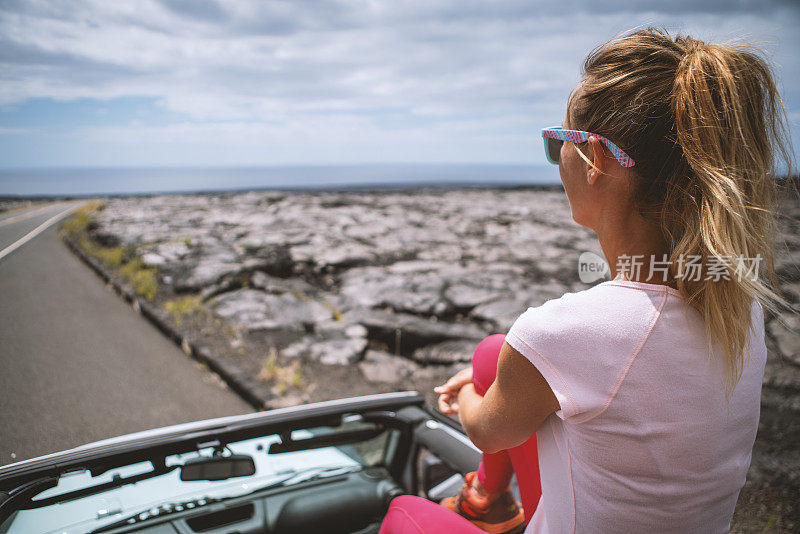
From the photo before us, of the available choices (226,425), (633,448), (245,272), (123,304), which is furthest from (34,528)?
(245,272)

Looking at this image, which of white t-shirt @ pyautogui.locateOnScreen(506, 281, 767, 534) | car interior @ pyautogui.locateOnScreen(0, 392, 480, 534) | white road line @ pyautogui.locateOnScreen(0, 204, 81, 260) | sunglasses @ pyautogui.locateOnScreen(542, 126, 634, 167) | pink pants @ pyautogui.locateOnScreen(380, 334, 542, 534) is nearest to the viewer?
white t-shirt @ pyautogui.locateOnScreen(506, 281, 767, 534)

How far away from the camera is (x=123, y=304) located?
6773 mm

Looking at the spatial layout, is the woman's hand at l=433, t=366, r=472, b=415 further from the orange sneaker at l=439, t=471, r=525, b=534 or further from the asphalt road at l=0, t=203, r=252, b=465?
the asphalt road at l=0, t=203, r=252, b=465

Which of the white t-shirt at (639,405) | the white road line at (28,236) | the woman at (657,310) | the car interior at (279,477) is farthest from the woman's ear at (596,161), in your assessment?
the white road line at (28,236)

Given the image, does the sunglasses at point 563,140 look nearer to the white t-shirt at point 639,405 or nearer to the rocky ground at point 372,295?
the white t-shirt at point 639,405

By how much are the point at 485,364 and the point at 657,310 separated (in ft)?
1.88

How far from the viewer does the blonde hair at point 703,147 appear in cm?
91

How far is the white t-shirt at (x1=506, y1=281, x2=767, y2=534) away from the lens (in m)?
0.88

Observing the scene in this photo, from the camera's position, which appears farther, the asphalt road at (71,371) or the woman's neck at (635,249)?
the asphalt road at (71,371)

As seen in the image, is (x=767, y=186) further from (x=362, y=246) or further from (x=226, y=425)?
(x=362, y=246)

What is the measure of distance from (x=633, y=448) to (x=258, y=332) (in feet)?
17.8

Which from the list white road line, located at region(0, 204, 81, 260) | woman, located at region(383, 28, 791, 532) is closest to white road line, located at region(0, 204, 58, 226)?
white road line, located at region(0, 204, 81, 260)

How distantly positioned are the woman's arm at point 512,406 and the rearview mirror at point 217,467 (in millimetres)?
999

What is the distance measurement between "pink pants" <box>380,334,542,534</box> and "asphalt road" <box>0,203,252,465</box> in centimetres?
244
